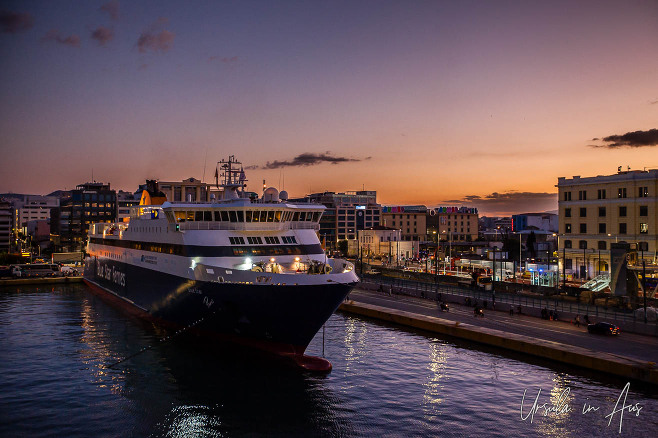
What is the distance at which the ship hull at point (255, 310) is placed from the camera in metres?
28.5

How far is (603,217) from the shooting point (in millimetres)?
68938

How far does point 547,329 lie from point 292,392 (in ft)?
76.5

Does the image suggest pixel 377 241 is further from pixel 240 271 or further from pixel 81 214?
pixel 240 271

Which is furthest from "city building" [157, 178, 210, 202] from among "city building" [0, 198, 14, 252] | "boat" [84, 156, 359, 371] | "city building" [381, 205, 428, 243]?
"city building" [381, 205, 428, 243]

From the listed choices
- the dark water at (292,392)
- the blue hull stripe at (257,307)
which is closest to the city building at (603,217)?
the dark water at (292,392)

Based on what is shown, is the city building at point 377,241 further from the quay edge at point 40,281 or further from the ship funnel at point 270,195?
the ship funnel at point 270,195

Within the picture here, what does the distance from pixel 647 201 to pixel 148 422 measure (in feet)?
218

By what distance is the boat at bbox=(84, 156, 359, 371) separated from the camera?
2889cm

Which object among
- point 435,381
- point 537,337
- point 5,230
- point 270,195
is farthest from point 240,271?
point 5,230

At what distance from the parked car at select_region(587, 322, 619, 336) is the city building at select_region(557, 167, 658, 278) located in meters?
25.8

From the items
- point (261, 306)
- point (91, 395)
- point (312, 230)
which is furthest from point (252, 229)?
point (91, 395)

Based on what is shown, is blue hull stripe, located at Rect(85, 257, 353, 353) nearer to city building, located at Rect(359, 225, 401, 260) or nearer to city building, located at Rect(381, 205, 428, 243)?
city building, located at Rect(359, 225, 401, 260)

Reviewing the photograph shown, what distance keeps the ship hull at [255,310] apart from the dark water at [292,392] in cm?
145

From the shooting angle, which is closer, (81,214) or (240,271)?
(240,271)
